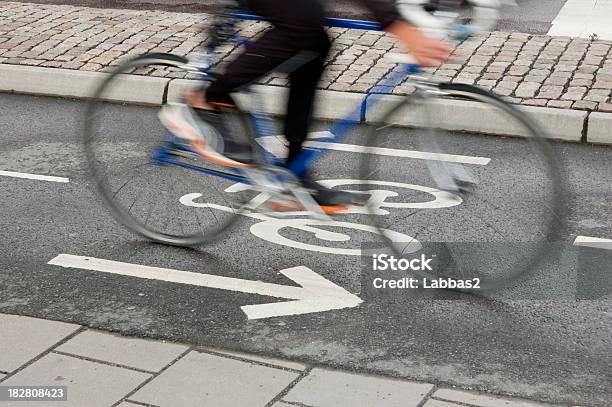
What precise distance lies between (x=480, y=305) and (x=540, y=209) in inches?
20.4

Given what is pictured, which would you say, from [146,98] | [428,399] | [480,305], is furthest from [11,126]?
[428,399]

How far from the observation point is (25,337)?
4594mm

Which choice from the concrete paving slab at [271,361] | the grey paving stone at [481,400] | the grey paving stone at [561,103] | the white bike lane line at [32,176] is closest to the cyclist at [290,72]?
the concrete paving slab at [271,361]

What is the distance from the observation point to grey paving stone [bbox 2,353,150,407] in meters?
4.06

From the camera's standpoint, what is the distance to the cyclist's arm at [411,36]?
4715 millimetres

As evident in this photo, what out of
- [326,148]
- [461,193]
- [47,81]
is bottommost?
[47,81]

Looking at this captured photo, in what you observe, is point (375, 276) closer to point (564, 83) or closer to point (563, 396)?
point (563, 396)

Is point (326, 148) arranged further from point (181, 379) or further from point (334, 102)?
point (334, 102)

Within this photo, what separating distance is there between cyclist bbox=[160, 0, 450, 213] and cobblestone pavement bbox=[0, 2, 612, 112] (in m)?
Answer: 2.40

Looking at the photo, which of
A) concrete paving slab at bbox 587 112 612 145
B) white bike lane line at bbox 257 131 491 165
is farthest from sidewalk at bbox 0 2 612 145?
white bike lane line at bbox 257 131 491 165

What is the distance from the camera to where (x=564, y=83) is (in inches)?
327

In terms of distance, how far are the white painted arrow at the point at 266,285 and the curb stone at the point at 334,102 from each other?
0.80 metres

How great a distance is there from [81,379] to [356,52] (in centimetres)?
563

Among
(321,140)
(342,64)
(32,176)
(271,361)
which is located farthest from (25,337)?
(342,64)
